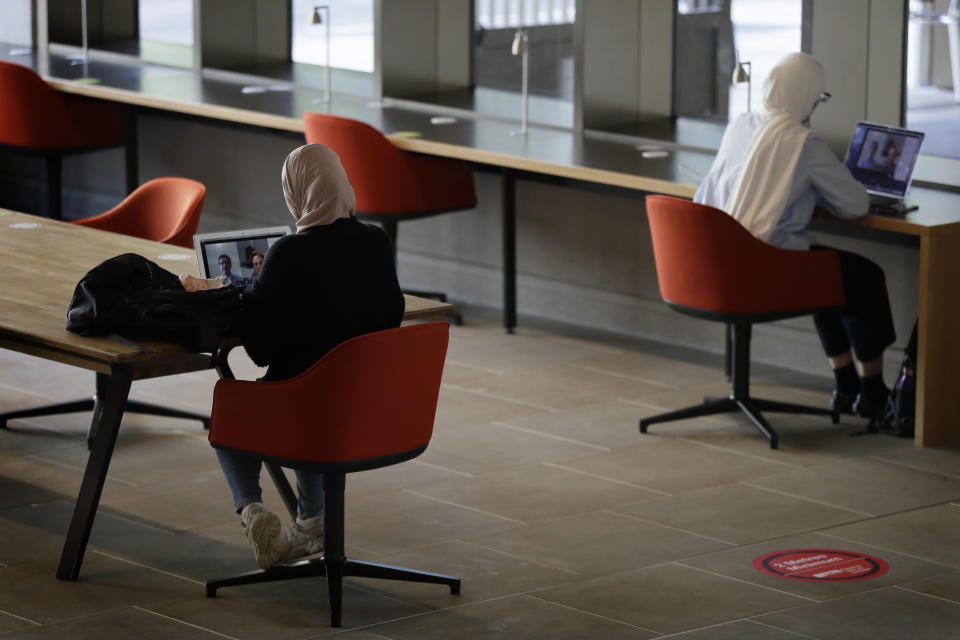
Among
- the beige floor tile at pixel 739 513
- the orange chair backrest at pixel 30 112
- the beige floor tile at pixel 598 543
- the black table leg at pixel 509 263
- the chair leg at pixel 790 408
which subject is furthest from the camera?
the orange chair backrest at pixel 30 112

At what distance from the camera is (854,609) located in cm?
397

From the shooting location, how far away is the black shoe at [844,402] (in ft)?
18.9

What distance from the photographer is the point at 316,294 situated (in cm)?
380

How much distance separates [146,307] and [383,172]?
9.79 feet

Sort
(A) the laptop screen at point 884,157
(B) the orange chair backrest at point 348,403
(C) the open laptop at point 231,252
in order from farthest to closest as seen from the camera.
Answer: (A) the laptop screen at point 884,157
(C) the open laptop at point 231,252
(B) the orange chair backrest at point 348,403

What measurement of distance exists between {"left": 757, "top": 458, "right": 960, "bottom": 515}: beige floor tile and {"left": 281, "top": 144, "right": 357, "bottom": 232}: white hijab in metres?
1.80

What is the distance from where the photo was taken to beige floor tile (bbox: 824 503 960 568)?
4398 millimetres

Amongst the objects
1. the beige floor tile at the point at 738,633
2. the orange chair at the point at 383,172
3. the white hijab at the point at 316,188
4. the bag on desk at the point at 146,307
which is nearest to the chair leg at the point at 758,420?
the beige floor tile at the point at 738,633

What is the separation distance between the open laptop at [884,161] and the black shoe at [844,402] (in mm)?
708

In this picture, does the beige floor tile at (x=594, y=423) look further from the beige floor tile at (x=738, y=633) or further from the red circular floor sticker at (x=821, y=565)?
the beige floor tile at (x=738, y=633)

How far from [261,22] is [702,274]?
14.3 ft

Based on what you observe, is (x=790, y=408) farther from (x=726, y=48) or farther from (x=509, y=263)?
(x=726, y=48)

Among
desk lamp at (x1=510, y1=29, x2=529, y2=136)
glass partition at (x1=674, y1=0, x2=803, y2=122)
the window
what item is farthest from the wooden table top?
the window

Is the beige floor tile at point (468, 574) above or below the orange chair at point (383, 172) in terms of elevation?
below
